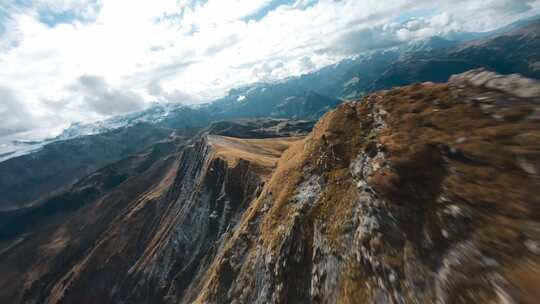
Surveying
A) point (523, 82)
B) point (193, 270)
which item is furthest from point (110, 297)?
point (523, 82)

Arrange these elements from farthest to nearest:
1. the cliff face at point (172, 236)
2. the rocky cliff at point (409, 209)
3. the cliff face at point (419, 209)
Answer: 1. the cliff face at point (172, 236)
2. the rocky cliff at point (409, 209)
3. the cliff face at point (419, 209)

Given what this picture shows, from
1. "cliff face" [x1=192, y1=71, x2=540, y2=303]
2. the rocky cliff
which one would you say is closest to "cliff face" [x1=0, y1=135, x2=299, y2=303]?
the rocky cliff

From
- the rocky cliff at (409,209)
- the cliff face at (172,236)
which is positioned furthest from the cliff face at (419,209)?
the cliff face at (172,236)

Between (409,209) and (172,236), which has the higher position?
(409,209)

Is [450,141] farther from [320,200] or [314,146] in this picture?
[314,146]

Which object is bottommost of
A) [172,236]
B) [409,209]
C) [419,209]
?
[172,236]

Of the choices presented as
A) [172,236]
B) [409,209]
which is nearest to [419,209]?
[409,209]

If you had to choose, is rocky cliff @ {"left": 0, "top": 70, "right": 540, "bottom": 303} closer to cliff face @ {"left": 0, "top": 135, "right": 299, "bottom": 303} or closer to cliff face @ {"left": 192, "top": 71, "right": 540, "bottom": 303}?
cliff face @ {"left": 192, "top": 71, "right": 540, "bottom": 303}

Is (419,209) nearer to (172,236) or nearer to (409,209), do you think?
(409,209)

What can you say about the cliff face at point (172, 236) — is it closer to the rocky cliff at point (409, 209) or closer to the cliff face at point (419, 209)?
the rocky cliff at point (409, 209)
